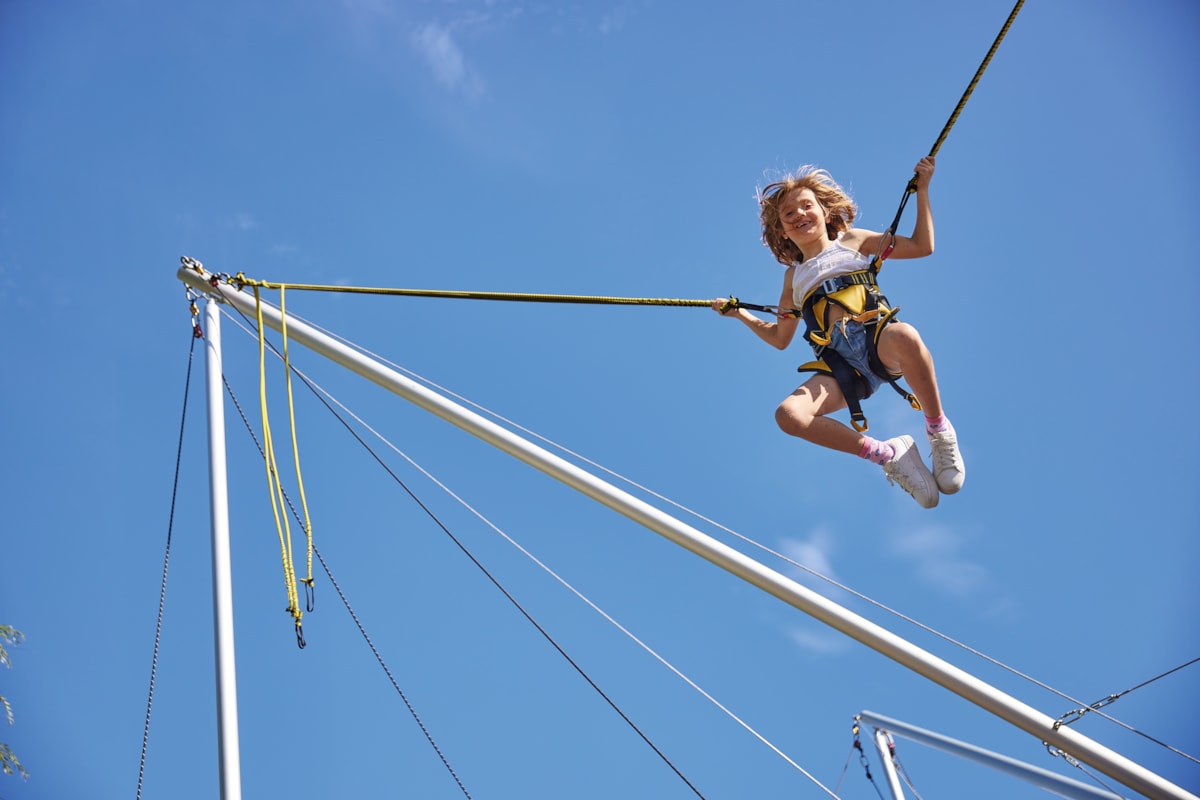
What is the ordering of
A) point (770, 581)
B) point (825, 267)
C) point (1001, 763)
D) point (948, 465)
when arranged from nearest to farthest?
1. point (770, 581)
2. point (948, 465)
3. point (825, 267)
4. point (1001, 763)

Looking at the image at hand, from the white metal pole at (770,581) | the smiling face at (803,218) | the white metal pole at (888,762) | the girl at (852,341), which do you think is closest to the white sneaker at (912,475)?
the girl at (852,341)

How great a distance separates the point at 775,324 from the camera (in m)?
5.67

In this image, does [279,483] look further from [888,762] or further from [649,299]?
[888,762]

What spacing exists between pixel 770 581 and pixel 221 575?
246 cm

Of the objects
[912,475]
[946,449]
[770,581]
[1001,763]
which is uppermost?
[946,449]

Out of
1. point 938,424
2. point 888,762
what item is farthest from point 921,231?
point 888,762

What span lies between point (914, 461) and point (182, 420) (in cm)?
457

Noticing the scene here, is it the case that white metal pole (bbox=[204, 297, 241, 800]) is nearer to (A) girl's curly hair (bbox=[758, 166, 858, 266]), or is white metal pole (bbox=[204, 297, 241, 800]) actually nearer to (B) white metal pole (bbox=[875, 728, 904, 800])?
(A) girl's curly hair (bbox=[758, 166, 858, 266])

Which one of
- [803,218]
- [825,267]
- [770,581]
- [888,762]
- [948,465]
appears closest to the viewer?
[770,581]

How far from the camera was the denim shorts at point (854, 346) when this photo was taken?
5.00 meters

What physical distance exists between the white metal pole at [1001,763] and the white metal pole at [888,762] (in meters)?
0.23

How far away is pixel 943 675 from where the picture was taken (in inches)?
153

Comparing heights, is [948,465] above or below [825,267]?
below

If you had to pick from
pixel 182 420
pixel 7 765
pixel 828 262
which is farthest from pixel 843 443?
pixel 7 765
